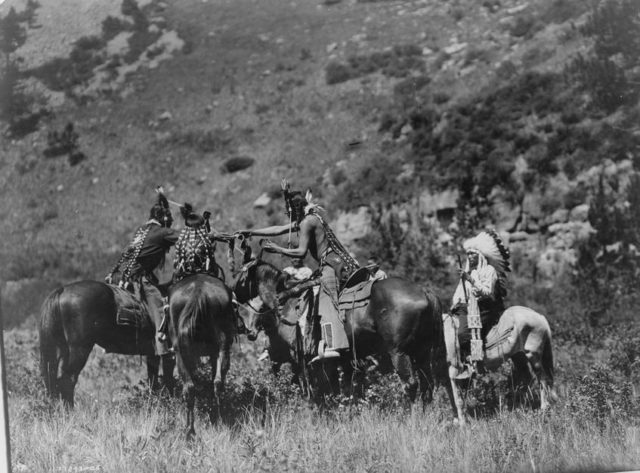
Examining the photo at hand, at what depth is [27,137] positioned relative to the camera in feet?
35.1

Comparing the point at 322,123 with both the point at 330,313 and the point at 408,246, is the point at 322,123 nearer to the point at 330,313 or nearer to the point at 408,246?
the point at 408,246

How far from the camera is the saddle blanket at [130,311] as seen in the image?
324 inches

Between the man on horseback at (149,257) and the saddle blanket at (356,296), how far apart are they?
219cm

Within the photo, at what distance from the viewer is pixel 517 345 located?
780 centimetres

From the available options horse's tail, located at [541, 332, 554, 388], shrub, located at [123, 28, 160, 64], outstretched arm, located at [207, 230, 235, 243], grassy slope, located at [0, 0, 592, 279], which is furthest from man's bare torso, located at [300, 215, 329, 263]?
shrub, located at [123, 28, 160, 64]

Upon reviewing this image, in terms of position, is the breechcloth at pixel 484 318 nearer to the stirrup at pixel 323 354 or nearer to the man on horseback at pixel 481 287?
the man on horseback at pixel 481 287

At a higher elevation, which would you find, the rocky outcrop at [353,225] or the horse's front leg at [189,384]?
the horse's front leg at [189,384]

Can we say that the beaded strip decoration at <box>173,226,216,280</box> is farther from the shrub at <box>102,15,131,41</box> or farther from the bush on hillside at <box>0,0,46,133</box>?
the shrub at <box>102,15,131,41</box>

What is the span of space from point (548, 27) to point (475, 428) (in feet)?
47.1

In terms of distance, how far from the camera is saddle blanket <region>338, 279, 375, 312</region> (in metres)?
7.91

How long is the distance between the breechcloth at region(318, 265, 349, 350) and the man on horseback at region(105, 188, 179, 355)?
1.94 metres

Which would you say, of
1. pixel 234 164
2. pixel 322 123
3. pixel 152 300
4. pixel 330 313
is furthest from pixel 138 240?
pixel 322 123

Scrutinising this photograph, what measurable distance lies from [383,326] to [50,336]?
3.62m

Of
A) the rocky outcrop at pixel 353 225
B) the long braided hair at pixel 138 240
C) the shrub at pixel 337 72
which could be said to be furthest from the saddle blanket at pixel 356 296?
the shrub at pixel 337 72
